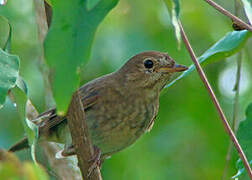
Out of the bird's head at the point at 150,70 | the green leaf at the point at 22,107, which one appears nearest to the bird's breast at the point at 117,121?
the bird's head at the point at 150,70

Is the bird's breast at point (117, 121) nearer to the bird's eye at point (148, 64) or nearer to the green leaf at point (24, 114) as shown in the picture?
the bird's eye at point (148, 64)

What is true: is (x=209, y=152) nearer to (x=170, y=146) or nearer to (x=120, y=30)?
(x=170, y=146)

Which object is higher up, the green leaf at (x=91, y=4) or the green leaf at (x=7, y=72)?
the green leaf at (x=91, y=4)

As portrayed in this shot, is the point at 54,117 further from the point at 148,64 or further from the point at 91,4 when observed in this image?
the point at 91,4

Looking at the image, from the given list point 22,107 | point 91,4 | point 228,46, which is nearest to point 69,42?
point 91,4

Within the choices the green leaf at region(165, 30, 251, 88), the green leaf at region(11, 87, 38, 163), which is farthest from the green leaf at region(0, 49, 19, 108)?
the green leaf at region(165, 30, 251, 88)
